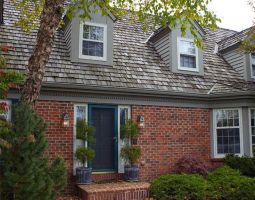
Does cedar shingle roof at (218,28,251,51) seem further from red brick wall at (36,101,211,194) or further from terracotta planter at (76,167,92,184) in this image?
terracotta planter at (76,167,92,184)

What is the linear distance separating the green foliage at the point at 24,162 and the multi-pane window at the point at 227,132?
715 centimetres

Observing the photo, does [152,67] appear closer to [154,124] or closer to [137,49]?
[137,49]

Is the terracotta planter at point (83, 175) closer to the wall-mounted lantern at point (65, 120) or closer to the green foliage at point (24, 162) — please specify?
the wall-mounted lantern at point (65, 120)

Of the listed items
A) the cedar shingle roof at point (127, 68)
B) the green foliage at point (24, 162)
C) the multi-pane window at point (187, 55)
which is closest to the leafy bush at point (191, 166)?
the cedar shingle roof at point (127, 68)

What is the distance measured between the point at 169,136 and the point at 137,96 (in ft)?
5.93

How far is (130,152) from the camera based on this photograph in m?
9.38

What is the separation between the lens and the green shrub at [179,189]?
8227mm

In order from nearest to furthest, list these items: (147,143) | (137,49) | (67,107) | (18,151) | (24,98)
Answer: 1. (18,151)
2. (24,98)
3. (67,107)
4. (147,143)
5. (137,49)

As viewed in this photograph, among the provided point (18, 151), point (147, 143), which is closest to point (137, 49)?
point (147, 143)

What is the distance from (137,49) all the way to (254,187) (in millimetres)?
6564

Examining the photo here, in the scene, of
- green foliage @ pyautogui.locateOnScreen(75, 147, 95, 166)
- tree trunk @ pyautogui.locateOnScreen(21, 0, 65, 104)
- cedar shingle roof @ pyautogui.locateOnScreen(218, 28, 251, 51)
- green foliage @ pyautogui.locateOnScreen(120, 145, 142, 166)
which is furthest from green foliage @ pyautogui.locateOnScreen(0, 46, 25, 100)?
cedar shingle roof @ pyautogui.locateOnScreen(218, 28, 251, 51)

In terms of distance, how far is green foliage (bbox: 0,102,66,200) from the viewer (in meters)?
5.73

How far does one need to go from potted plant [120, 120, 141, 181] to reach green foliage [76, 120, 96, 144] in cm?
108

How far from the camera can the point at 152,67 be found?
11.6m
